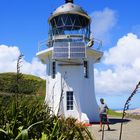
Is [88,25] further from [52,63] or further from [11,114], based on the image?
[11,114]

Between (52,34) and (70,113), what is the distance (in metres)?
6.07

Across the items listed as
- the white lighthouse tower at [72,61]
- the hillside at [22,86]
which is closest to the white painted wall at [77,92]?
the white lighthouse tower at [72,61]

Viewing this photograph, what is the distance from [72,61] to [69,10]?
3.77 metres

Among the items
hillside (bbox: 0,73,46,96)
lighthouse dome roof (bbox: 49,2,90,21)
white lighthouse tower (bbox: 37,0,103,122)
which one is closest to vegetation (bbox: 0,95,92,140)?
hillside (bbox: 0,73,46,96)

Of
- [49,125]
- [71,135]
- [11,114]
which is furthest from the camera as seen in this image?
[49,125]

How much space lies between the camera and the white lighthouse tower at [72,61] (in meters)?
25.3

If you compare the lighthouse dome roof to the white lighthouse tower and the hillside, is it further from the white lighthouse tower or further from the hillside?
the hillside

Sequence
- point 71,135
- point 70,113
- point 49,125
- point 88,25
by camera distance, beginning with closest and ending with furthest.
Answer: point 71,135 < point 49,125 < point 70,113 < point 88,25

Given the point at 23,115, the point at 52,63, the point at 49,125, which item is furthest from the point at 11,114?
the point at 52,63

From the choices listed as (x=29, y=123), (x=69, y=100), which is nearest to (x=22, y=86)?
(x=29, y=123)

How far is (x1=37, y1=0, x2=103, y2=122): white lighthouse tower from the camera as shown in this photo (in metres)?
25.3

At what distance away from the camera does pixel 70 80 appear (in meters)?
26.0

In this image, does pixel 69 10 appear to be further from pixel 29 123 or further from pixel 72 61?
pixel 29 123

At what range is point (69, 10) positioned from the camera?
2625cm
